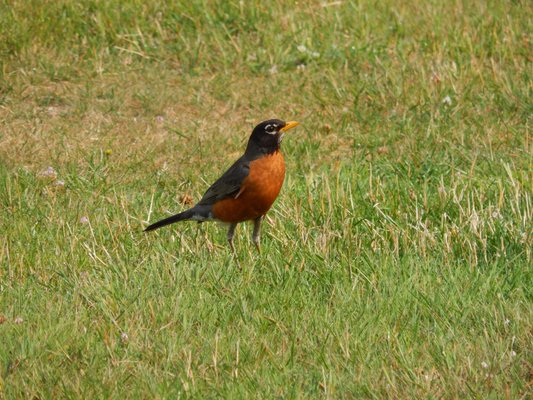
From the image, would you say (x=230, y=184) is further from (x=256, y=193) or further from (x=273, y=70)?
(x=273, y=70)

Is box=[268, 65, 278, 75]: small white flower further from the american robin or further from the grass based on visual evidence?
the american robin

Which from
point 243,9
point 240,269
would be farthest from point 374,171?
point 243,9

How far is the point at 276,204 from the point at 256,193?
0.57 meters

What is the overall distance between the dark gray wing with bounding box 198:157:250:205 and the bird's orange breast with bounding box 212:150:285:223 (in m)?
0.03

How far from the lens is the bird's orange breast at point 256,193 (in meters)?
6.22

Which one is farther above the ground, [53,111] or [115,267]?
[115,267]

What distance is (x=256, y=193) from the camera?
20.4ft

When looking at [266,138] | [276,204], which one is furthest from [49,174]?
[266,138]

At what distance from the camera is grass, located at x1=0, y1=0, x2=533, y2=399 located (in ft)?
15.5

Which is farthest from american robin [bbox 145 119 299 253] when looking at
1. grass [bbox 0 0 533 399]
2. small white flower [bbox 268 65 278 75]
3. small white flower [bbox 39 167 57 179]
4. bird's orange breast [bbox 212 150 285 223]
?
small white flower [bbox 268 65 278 75]

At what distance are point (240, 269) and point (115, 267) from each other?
0.64 m

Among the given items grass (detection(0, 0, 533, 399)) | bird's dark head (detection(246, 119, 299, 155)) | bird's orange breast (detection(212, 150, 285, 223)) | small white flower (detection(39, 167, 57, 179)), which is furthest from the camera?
small white flower (detection(39, 167, 57, 179))

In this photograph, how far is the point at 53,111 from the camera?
28.7 ft

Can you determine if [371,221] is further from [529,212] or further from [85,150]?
[85,150]
